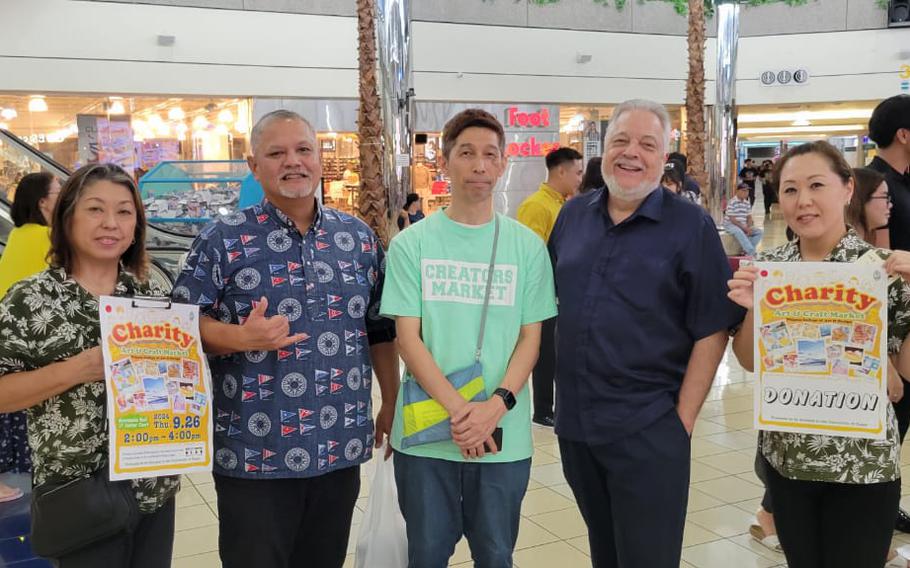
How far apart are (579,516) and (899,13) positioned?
17018mm

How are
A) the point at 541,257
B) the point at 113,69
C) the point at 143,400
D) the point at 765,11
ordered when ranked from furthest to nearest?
the point at 765,11 → the point at 113,69 → the point at 541,257 → the point at 143,400

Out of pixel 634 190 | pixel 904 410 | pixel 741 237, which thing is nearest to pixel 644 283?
pixel 634 190

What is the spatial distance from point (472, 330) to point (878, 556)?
1279 mm

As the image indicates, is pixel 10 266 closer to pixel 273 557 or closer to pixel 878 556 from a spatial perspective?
pixel 273 557

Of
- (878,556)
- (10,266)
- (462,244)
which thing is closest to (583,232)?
(462,244)

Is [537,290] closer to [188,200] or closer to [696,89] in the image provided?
[188,200]

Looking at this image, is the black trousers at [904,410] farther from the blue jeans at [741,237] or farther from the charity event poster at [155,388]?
the blue jeans at [741,237]

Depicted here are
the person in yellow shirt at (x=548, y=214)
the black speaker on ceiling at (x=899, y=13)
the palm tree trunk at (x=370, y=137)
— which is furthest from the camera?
the black speaker on ceiling at (x=899, y=13)

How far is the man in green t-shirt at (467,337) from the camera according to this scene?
238cm

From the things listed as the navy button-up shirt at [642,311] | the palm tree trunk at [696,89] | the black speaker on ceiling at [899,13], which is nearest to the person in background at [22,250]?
the navy button-up shirt at [642,311]

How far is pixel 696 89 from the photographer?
1429 centimetres

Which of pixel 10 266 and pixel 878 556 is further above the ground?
pixel 10 266

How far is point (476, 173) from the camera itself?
2.38 meters

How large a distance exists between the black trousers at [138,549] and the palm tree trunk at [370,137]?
734 cm
